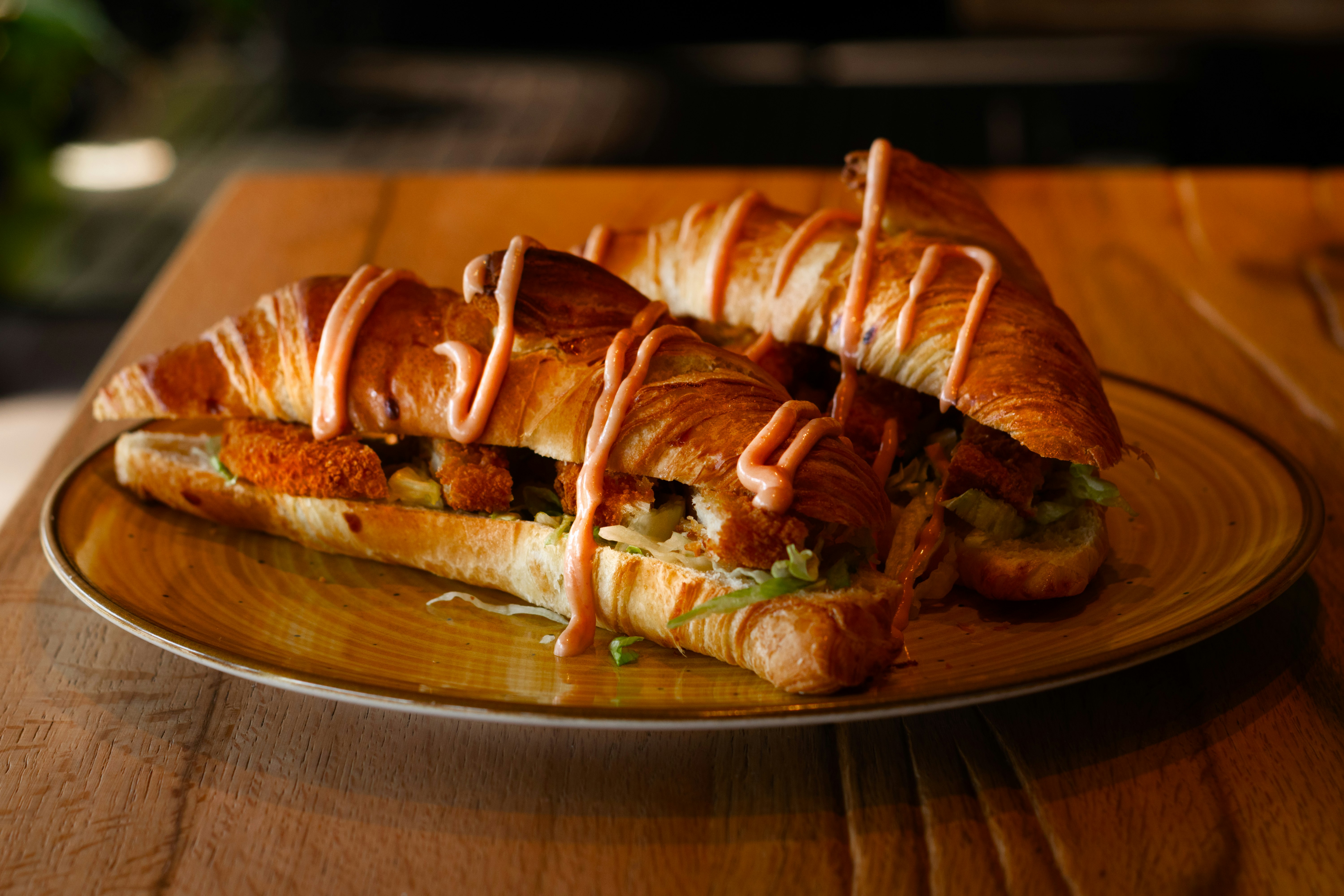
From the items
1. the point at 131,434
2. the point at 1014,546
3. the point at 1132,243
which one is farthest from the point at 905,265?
the point at 1132,243

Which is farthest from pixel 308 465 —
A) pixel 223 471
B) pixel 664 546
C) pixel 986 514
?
pixel 986 514

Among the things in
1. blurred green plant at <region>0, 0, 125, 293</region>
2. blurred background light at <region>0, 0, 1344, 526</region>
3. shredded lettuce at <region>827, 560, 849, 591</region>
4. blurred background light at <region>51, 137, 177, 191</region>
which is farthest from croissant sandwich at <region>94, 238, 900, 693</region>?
blurred background light at <region>51, 137, 177, 191</region>

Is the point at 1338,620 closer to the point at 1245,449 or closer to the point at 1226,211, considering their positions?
the point at 1245,449

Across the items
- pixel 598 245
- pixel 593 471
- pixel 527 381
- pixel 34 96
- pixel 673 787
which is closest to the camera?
pixel 673 787

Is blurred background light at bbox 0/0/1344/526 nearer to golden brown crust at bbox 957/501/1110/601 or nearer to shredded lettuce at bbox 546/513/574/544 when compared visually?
shredded lettuce at bbox 546/513/574/544

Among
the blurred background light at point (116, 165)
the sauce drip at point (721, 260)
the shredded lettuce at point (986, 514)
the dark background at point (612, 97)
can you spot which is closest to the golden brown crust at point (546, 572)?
the shredded lettuce at point (986, 514)

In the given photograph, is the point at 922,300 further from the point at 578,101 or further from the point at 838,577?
the point at 578,101
